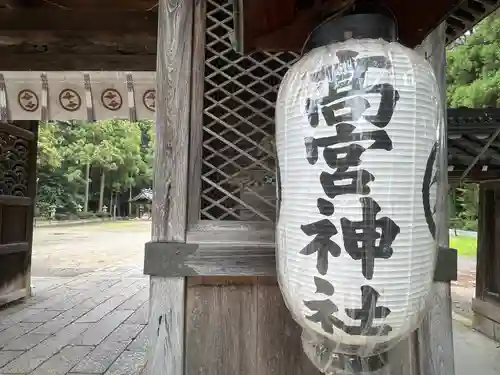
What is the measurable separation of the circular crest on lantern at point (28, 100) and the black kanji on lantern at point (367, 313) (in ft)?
17.5

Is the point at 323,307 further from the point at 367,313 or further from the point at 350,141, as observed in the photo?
the point at 350,141

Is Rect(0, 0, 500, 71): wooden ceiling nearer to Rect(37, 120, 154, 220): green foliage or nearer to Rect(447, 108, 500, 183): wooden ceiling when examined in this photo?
Rect(447, 108, 500, 183): wooden ceiling

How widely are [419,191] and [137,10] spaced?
12.2ft

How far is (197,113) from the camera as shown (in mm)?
2254

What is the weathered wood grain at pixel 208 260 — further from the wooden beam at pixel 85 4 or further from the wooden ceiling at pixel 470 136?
the wooden ceiling at pixel 470 136

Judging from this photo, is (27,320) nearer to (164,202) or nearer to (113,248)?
(164,202)

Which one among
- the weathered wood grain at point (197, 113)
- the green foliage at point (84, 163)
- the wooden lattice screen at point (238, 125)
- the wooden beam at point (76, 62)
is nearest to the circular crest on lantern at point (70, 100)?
the wooden beam at point (76, 62)

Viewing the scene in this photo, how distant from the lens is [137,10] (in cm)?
420

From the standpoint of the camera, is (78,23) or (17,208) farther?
(17,208)

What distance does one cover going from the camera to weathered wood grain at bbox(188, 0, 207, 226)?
7.25 feet

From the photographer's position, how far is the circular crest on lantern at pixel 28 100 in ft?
17.6

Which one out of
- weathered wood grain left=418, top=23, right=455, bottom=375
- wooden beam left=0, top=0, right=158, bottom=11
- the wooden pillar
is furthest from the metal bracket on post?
the wooden pillar

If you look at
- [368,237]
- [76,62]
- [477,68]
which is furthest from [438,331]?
[477,68]

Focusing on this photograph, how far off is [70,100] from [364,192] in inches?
203
